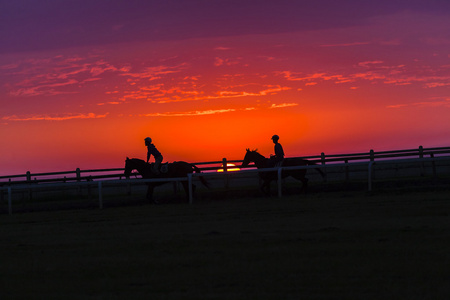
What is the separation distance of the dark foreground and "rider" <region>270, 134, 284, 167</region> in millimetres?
6295

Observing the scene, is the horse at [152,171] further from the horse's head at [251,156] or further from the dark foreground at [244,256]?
the dark foreground at [244,256]

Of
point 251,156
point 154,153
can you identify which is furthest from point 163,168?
A: point 251,156

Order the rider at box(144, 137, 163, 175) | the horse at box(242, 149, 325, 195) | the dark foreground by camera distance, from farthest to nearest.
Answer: the horse at box(242, 149, 325, 195)
the rider at box(144, 137, 163, 175)
the dark foreground

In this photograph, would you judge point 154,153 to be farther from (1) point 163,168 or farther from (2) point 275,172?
(2) point 275,172

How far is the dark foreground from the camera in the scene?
657 cm

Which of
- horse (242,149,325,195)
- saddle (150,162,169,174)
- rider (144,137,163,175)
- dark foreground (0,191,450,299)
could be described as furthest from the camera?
saddle (150,162,169,174)

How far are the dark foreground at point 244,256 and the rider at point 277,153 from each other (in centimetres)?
629

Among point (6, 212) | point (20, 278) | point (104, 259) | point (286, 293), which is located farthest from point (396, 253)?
point (6, 212)

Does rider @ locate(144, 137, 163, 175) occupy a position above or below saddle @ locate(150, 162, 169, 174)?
above

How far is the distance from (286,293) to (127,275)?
6.83 feet

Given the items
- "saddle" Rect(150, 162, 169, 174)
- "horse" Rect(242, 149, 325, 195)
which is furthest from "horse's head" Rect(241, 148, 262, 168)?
"saddle" Rect(150, 162, 169, 174)

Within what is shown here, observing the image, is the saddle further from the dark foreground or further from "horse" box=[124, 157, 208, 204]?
the dark foreground

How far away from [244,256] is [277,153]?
13.0 m

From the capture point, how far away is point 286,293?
6273mm
